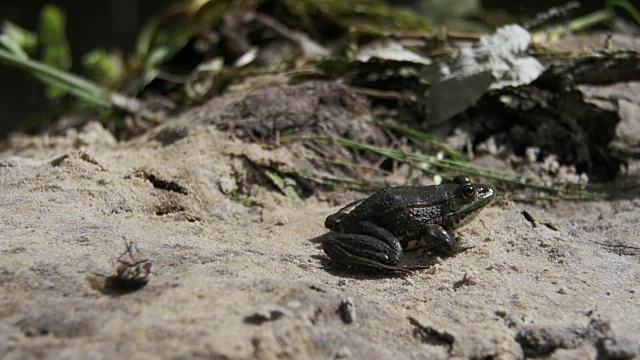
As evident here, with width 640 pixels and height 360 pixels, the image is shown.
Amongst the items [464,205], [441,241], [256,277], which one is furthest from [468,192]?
[256,277]

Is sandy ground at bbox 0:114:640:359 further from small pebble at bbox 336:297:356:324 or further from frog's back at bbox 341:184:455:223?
frog's back at bbox 341:184:455:223

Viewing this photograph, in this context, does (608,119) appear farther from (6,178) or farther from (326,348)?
(6,178)

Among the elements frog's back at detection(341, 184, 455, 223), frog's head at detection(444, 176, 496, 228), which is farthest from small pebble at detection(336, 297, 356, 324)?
frog's head at detection(444, 176, 496, 228)

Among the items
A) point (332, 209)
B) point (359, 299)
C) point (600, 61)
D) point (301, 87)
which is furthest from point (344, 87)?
point (359, 299)

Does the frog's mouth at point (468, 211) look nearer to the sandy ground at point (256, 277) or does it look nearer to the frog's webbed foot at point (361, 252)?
the sandy ground at point (256, 277)

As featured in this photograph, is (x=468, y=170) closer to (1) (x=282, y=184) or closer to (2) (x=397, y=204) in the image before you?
(2) (x=397, y=204)

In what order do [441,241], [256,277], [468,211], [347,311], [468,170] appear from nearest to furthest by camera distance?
1. [347,311]
2. [256,277]
3. [441,241]
4. [468,211]
5. [468,170]

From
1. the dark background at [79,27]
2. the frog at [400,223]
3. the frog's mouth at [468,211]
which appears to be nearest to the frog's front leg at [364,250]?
the frog at [400,223]
